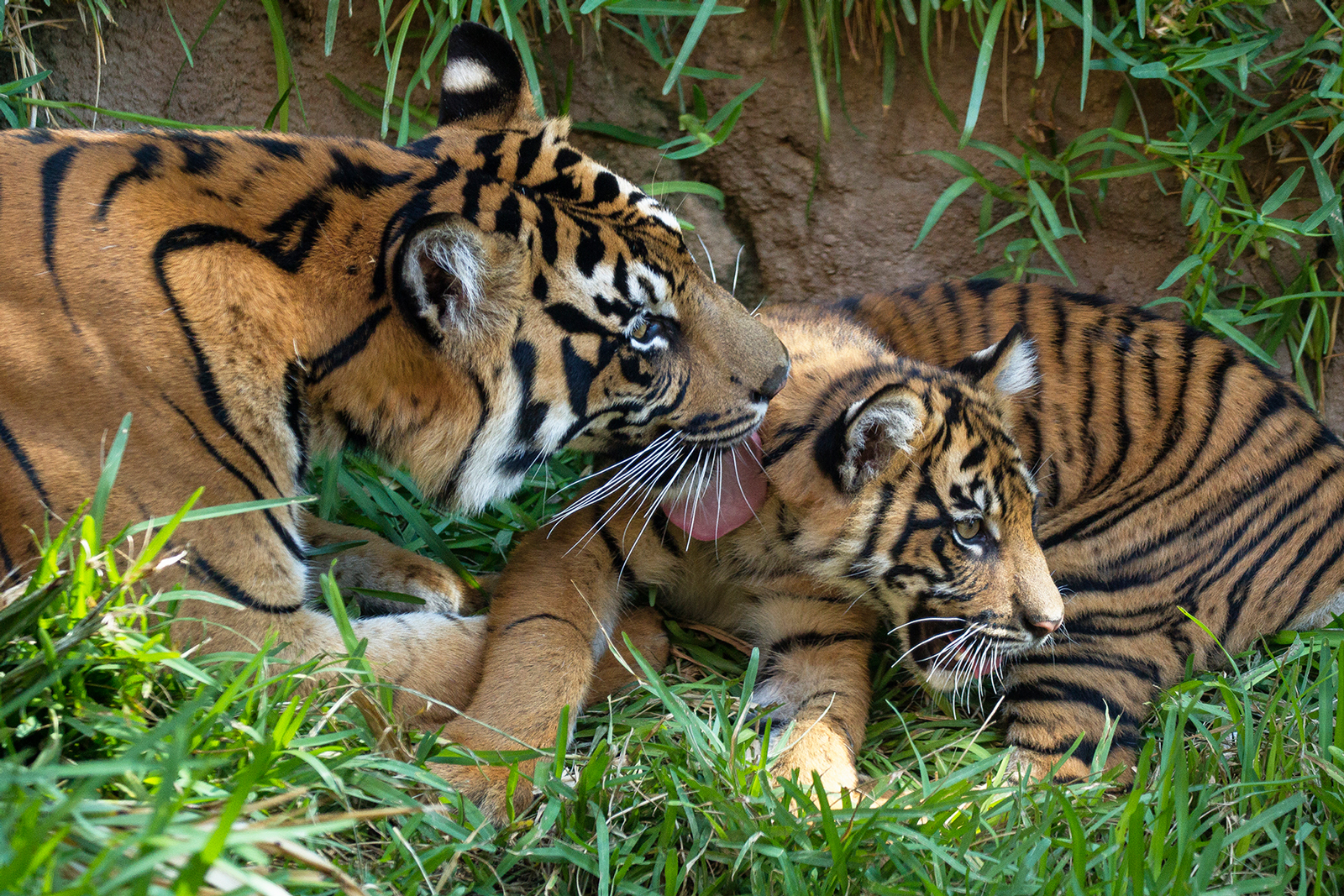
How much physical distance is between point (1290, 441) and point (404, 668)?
2115 millimetres

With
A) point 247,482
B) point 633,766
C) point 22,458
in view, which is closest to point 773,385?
point 633,766

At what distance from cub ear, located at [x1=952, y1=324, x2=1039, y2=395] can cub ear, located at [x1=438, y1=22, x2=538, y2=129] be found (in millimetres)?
1197

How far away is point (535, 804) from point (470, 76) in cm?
152

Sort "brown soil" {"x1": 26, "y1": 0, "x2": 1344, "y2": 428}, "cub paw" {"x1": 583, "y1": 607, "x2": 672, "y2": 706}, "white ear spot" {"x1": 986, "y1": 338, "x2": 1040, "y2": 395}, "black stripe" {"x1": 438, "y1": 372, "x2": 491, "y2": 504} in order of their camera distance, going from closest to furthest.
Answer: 1. "black stripe" {"x1": 438, "y1": 372, "x2": 491, "y2": 504}
2. "cub paw" {"x1": 583, "y1": 607, "x2": 672, "y2": 706}
3. "white ear spot" {"x1": 986, "y1": 338, "x2": 1040, "y2": 395}
4. "brown soil" {"x1": 26, "y1": 0, "x2": 1344, "y2": 428}

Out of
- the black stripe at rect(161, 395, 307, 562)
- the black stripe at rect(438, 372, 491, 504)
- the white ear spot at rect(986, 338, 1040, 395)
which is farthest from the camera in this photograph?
the white ear spot at rect(986, 338, 1040, 395)

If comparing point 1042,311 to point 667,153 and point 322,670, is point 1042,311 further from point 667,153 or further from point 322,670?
point 322,670

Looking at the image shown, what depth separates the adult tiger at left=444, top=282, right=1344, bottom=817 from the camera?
2.25 meters

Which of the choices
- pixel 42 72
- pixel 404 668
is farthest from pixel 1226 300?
pixel 42 72

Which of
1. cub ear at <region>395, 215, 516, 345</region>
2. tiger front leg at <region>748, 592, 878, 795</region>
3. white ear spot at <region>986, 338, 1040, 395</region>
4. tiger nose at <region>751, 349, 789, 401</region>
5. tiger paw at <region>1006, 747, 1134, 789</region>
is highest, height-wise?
cub ear at <region>395, 215, 516, 345</region>

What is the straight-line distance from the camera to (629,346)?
2.10 m

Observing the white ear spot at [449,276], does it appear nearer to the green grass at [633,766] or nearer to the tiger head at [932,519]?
the green grass at [633,766]

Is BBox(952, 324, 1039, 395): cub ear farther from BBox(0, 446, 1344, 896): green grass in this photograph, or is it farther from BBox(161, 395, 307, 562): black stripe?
BBox(161, 395, 307, 562): black stripe

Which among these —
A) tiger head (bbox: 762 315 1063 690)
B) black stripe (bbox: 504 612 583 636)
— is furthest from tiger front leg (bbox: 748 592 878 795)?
black stripe (bbox: 504 612 583 636)

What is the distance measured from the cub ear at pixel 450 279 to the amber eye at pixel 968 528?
43.1 inches
